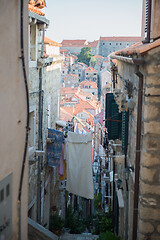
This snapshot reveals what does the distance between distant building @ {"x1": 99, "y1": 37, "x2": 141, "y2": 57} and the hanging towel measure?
5031 inches

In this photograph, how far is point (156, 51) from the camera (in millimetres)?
5922

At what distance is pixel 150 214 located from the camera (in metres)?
6.47

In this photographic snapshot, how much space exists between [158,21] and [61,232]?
8298 millimetres

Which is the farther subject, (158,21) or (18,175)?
(158,21)

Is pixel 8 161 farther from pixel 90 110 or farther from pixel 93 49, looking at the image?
pixel 93 49

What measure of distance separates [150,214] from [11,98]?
12.5ft

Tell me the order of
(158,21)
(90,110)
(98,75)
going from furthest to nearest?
(98,75), (90,110), (158,21)

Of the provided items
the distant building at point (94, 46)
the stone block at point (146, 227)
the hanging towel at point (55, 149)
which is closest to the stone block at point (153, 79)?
the stone block at point (146, 227)

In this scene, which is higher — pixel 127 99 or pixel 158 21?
pixel 158 21

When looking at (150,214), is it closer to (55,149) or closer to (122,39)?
(55,149)

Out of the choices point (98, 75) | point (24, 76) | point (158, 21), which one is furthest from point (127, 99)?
point (98, 75)

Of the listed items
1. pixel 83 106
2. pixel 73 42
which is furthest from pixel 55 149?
pixel 73 42

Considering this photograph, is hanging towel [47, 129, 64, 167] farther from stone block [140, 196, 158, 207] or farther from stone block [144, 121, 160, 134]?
stone block [144, 121, 160, 134]

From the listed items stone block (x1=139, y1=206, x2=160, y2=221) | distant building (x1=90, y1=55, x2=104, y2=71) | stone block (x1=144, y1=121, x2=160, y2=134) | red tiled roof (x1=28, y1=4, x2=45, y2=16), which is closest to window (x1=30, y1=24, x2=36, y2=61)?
red tiled roof (x1=28, y1=4, x2=45, y2=16)
